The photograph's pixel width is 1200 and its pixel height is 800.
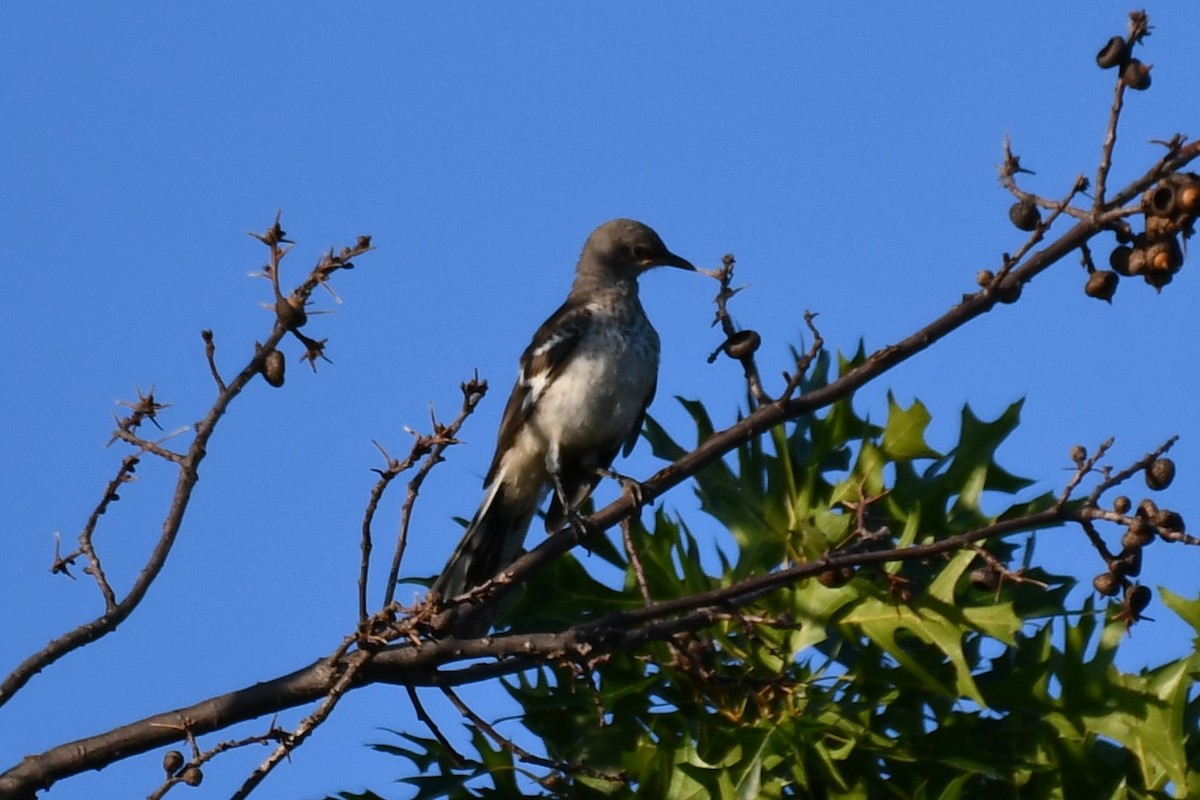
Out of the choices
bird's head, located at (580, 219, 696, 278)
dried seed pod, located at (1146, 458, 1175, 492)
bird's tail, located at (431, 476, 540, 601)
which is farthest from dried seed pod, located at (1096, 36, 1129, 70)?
bird's head, located at (580, 219, 696, 278)

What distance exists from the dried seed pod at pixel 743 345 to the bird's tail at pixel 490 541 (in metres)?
1.91

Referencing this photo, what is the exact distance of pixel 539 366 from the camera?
23.1ft

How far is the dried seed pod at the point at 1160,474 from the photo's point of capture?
3785mm

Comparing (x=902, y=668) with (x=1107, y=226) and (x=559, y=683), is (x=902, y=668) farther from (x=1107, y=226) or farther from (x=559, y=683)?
(x=1107, y=226)

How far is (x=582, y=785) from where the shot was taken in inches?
208

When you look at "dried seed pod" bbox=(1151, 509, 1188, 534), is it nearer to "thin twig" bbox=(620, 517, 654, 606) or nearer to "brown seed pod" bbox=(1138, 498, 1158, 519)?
"brown seed pod" bbox=(1138, 498, 1158, 519)

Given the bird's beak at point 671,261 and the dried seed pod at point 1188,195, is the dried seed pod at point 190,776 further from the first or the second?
the bird's beak at point 671,261

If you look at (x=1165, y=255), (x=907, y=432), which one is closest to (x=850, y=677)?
(x=907, y=432)

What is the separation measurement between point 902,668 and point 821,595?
0.36 m

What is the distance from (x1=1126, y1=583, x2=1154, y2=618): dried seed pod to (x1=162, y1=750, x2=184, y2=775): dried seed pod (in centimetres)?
234

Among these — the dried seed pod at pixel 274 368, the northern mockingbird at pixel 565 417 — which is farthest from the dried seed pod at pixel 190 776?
the northern mockingbird at pixel 565 417

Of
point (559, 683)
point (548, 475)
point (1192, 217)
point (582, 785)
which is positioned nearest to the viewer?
point (1192, 217)

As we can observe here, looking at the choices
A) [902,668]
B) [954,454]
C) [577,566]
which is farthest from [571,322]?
[902,668]

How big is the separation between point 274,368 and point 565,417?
278 cm
